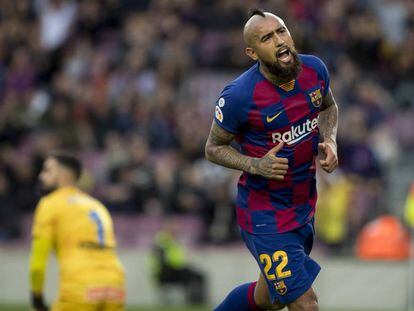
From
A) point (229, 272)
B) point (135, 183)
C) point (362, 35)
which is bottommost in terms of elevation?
point (229, 272)

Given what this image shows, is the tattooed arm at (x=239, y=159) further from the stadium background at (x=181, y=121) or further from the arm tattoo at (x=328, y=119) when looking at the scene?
the stadium background at (x=181, y=121)

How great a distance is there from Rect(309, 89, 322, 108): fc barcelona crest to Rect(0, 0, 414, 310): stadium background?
8561 mm

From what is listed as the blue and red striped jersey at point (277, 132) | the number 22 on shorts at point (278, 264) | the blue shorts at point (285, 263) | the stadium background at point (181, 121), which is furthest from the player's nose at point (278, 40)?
the stadium background at point (181, 121)

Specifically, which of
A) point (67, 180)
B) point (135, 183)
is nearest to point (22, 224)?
point (135, 183)

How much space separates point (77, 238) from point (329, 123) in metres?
2.32

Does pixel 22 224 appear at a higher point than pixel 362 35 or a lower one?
lower

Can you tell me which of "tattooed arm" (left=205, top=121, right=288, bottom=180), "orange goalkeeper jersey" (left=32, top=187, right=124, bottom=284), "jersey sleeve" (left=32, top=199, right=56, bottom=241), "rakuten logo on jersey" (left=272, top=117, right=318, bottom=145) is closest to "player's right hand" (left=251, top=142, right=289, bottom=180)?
"tattooed arm" (left=205, top=121, right=288, bottom=180)

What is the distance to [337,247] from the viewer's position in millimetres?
17328

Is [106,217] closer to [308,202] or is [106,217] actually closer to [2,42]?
[308,202]

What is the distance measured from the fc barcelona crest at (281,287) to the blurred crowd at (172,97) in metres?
8.83

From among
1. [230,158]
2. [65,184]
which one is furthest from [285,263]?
[65,184]

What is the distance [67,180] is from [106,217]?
1.53ft

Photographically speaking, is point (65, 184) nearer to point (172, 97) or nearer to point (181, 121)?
point (181, 121)

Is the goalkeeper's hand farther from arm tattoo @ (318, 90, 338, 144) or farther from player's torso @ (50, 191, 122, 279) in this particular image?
arm tattoo @ (318, 90, 338, 144)
